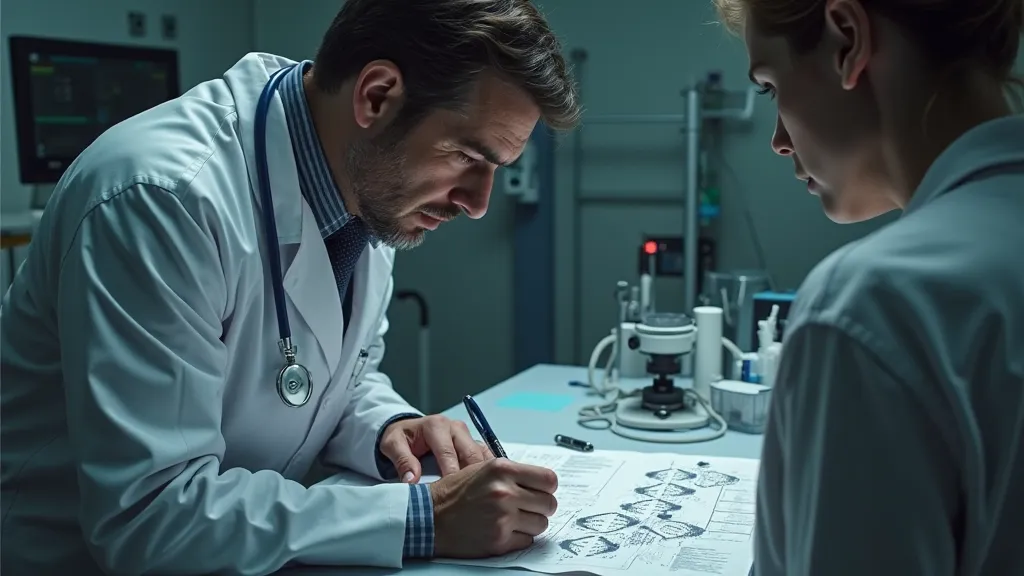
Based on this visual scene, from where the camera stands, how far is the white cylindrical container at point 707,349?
194cm

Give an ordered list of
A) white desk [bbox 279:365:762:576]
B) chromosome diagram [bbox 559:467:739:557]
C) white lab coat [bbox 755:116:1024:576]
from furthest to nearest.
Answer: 1. white desk [bbox 279:365:762:576]
2. chromosome diagram [bbox 559:467:739:557]
3. white lab coat [bbox 755:116:1024:576]

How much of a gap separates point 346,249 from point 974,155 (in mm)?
903

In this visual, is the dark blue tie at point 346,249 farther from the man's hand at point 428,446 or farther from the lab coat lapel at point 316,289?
the man's hand at point 428,446

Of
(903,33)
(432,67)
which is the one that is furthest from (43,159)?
(903,33)

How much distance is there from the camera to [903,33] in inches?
26.0

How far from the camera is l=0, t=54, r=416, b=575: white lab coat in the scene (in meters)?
0.92

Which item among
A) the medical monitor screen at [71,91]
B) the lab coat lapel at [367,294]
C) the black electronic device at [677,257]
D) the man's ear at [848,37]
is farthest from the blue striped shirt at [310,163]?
the black electronic device at [677,257]

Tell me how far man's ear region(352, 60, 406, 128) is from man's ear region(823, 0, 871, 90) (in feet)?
2.07

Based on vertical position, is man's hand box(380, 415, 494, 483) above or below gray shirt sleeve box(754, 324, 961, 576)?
below

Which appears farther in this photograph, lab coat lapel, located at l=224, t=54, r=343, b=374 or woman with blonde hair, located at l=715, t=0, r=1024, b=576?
lab coat lapel, located at l=224, t=54, r=343, b=374

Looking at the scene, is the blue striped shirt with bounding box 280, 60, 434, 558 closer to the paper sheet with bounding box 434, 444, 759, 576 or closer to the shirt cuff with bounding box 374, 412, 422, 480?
the shirt cuff with bounding box 374, 412, 422, 480

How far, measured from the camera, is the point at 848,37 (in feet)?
2.22

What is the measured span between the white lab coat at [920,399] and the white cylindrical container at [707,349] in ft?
4.48

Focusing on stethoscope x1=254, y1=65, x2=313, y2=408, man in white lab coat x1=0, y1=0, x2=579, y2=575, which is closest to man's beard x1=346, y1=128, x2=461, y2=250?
man in white lab coat x1=0, y1=0, x2=579, y2=575
